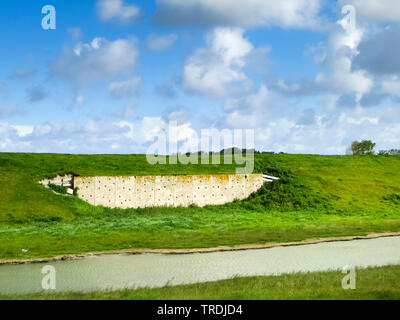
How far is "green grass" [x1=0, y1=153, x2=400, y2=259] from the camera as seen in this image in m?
23.4

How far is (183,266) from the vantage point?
18.1 meters

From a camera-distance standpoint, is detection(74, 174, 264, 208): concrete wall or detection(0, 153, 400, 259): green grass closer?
detection(0, 153, 400, 259): green grass

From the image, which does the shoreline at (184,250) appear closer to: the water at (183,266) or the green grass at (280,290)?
the water at (183,266)

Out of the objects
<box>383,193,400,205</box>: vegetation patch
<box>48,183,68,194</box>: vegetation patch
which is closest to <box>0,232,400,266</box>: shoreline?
<box>48,183,68,194</box>: vegetation patch

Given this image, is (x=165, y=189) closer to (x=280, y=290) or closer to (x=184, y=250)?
(x=184, y=250)

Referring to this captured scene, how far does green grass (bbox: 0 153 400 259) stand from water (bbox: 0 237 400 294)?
188 cm

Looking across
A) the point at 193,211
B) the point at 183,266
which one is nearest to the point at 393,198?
the point at 193,211

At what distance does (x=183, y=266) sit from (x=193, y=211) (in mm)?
15164

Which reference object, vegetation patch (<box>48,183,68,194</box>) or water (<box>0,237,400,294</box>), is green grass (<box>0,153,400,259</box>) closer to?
vegetation patch (<box>48,183,68,194</box>)

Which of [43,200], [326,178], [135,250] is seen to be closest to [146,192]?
[43,200]

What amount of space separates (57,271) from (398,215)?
82.2 feet

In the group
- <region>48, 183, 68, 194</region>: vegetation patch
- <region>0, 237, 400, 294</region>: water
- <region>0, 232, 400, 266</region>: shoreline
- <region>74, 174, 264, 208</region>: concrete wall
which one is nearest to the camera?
<region>0, 237, 400, 294</region>: water

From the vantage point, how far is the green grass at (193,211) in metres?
23.4
